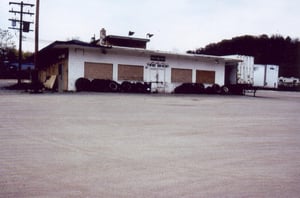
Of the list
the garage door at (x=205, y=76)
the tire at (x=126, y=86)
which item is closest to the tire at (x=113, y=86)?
the tire at (x=126, y=86)

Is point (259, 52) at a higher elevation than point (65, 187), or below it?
higher

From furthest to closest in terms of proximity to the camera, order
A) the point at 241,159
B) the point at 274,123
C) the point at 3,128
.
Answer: the point at 274,123 < the point at 3,128 < the point at 241,159

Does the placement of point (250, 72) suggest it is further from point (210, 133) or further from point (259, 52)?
point (259, 52)

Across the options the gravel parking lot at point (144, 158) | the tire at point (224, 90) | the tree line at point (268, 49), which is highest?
the tree line at point (268, 49)

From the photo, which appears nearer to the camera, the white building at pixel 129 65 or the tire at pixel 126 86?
the white building at pixel 129 65

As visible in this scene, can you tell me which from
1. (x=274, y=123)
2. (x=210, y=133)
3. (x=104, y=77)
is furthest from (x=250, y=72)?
(x=210, y=133)

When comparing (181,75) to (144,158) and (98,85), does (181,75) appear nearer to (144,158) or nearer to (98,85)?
(98,85)

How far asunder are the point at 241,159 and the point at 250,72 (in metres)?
33.5

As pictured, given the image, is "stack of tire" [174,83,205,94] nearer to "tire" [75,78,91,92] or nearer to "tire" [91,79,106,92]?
"tire" [91,79,106,92]

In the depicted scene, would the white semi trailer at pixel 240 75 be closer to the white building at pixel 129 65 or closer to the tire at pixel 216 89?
the tire at pixel 216 89

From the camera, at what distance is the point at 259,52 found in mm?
82562

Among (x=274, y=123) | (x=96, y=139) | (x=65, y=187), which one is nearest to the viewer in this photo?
(x=65, y=187)

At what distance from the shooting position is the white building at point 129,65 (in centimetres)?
2734

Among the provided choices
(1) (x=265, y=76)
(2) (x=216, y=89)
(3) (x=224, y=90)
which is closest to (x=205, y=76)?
(2) (x=216, y=89)
